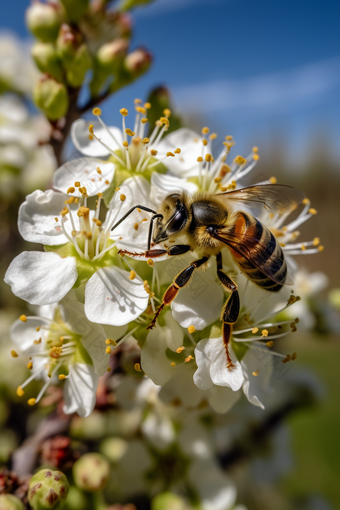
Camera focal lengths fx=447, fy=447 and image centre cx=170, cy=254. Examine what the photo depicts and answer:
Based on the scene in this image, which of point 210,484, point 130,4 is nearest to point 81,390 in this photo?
point 210,484

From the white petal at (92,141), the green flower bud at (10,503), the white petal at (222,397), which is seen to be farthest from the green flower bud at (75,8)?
the green flower bud at (10,503)

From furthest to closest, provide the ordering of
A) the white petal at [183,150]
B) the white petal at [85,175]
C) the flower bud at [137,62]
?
the flower bud at [137,62] < the white petal at [183,150] < the white petal at [85,175]

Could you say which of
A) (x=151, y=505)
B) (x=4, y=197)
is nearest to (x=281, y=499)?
(x=151, y=505)

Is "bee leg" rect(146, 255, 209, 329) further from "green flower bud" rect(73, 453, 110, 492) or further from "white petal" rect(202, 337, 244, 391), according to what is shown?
"green flower bud" rect(73, 453, 110, 492)

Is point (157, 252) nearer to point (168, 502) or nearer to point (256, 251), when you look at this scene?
point (256, 251)

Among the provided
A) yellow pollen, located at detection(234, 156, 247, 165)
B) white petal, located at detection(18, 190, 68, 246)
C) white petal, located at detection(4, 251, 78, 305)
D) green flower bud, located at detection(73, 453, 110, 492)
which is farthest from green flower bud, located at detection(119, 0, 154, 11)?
green flower bud, located at detection(73, 453, 110, 492)

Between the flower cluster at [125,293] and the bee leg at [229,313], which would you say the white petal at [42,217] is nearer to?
the flower cluster at [125,293]

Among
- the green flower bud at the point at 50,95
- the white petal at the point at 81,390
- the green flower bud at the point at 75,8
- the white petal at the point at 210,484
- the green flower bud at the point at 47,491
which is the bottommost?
the white petal at the point at 210,484
